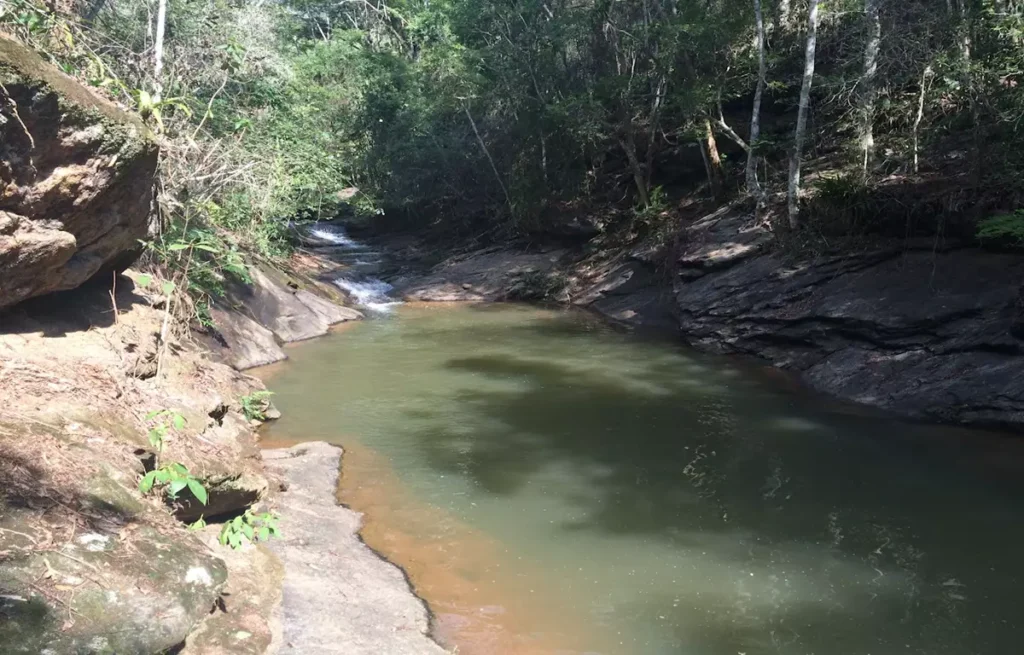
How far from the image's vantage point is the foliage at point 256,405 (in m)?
9.84

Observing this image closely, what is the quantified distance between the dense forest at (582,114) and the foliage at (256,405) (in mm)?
1975

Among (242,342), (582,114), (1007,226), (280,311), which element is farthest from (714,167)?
(242,342)

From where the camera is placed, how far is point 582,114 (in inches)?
842

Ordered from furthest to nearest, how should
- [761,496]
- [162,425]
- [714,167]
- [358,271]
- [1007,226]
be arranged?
[358,271], [714,167], [1007,226], [761,496], [162,425]

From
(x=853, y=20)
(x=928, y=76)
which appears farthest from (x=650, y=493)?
(x=853, y=20)

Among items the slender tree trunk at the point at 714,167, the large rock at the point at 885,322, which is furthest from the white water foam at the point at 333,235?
the large rock at the point at 885,322

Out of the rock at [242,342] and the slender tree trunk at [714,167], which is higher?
the slender tree trunk at [714,167]

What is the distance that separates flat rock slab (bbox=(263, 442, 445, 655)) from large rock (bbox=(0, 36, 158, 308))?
2.95 m

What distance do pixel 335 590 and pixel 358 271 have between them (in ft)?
68.3

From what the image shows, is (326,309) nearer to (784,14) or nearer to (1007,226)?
(1007,226)

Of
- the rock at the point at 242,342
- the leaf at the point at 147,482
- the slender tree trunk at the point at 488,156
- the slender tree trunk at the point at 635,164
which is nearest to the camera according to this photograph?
the leaf at the point at 147,482

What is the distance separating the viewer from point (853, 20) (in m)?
18.1

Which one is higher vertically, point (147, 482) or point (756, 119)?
point (756, 119)

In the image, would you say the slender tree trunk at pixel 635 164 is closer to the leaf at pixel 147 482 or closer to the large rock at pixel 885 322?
the large rock at pixel 885 322
